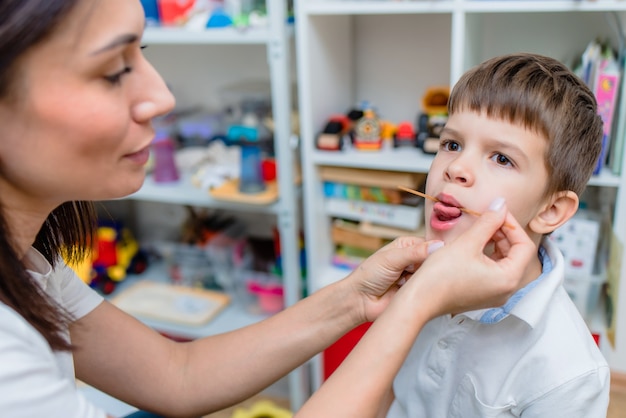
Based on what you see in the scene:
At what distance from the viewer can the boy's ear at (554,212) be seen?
87 cm

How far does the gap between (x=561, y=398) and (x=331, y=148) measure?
0.88 m

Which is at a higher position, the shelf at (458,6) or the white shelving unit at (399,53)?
the shelf at (458,6)

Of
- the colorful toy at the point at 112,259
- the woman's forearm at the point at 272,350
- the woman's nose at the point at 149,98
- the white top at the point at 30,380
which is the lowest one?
the colorful toy at the point at 112,259

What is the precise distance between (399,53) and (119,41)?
1152mm

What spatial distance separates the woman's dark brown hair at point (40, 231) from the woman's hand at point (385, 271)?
421mm

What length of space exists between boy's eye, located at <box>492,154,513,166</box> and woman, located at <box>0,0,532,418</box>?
10cm

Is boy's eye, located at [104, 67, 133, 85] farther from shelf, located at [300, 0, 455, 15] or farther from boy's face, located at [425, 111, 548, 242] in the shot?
shelf, located at [300, 0, 455, 15]

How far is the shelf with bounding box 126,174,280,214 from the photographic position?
1.63 m

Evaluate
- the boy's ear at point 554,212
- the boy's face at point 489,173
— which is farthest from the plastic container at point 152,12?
the boy's ear at point 554,212

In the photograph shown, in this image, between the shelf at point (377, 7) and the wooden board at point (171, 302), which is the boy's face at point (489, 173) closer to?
the shelf at point (377, 7)

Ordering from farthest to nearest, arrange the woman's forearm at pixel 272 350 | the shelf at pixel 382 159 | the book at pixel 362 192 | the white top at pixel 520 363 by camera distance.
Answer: the book at pixel 362 192
the shelf at pixel 382 159
the woman's forearm at pixel 272 350
the white top at pixel 520 363

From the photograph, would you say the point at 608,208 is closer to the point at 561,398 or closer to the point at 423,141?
the point at 423,141

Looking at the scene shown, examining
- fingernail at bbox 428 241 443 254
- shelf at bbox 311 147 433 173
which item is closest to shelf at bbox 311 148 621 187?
shelf at bbox 311 147 433 173

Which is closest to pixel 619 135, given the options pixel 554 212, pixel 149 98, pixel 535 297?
pixel 554 212
